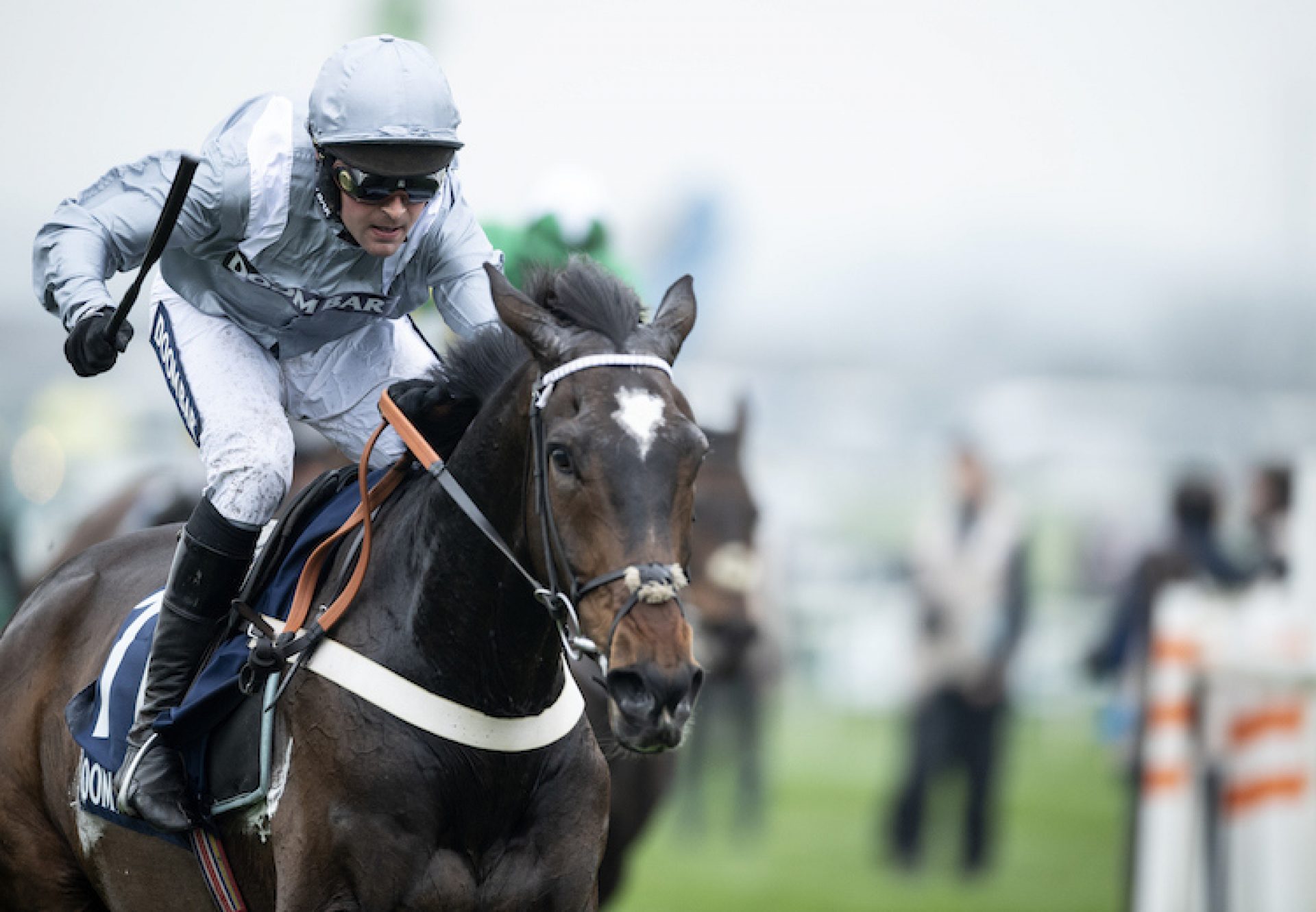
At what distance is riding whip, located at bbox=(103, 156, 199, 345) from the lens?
3521 millimetres

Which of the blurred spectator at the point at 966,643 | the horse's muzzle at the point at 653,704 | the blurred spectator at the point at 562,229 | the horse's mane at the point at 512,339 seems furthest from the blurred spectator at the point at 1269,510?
the horse's muzzle at the point at 653,704

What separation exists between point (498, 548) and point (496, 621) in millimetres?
156

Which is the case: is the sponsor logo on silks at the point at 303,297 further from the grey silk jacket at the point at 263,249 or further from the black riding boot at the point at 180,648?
the black riding boot at the point at 180,648

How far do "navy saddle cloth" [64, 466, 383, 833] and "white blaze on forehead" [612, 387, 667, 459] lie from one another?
1074 millimetres

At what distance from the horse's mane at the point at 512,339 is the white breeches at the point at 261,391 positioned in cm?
14

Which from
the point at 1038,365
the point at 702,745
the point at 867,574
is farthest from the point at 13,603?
the point at 1038,365

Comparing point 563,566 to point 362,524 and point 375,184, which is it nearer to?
point 362,524

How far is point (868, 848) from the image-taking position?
11.2 metres

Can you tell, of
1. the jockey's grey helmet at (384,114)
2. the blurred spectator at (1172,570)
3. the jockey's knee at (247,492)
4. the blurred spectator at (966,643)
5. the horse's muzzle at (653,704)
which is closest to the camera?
the horse's muzzle at (653,704)

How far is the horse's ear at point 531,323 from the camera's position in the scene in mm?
3346

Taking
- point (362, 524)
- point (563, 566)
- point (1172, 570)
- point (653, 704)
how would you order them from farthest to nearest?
point (1172, 570)
point (362, 524)
point (563, 566)
point (653, 704)

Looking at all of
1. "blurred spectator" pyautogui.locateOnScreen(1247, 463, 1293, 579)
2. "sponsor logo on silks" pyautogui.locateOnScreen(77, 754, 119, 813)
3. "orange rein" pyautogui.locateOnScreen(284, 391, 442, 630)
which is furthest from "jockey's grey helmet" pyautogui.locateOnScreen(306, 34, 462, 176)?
"blurred spectator" pyautogui.locateOnScreen(1247, 463, 1293, 579)

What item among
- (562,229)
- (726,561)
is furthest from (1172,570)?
(562,229)

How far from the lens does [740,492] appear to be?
7578mm
